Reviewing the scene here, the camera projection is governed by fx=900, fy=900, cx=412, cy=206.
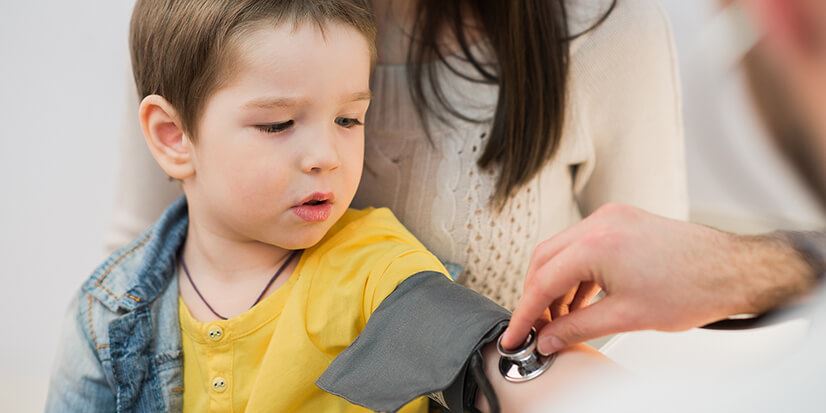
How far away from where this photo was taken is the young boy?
2.57 feet

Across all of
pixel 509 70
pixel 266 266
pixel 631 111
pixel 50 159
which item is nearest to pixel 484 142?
pixel 509 70

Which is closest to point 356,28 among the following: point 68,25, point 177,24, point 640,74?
point 177,24

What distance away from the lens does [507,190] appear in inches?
42.2

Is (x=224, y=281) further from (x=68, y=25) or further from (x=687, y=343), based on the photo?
(x=68, y=25)

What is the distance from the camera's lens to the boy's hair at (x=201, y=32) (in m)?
0.83

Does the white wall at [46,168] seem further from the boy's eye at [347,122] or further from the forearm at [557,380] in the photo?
the forearm at [557,380]

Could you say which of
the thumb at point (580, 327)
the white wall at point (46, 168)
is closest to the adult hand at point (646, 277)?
the thumb at point (580, 327)

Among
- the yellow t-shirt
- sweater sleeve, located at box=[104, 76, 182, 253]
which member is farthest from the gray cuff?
sweater sleeve, located at box=[104, 76, 182, 253]

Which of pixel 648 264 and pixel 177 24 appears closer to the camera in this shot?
pixel 648 264

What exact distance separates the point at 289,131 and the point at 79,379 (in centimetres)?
39

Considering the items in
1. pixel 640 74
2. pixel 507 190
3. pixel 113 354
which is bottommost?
pixel 113 354

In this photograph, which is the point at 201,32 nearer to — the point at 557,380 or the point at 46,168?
the point at 557,380

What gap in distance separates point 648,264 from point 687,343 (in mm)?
176

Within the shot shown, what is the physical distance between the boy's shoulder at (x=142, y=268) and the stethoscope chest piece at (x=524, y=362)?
447 mm
